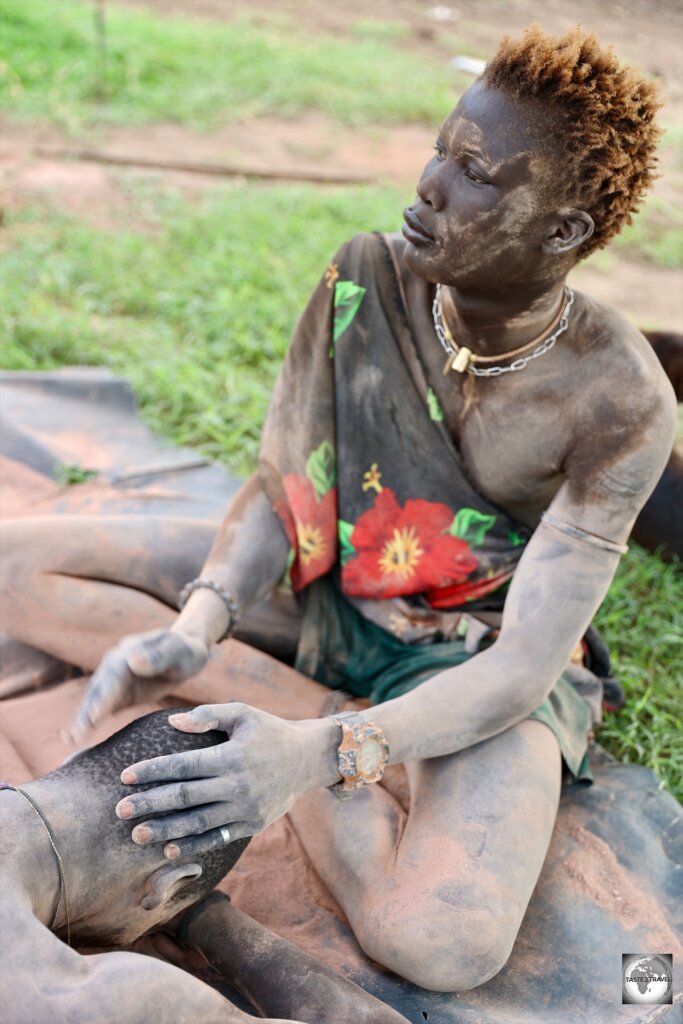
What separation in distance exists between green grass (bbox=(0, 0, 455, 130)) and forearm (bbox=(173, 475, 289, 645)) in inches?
183

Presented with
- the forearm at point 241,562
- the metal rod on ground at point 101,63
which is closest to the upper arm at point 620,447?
the forearm at point 241,562

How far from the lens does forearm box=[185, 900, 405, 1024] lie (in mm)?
1984

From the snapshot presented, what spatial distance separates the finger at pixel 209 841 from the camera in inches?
73.2

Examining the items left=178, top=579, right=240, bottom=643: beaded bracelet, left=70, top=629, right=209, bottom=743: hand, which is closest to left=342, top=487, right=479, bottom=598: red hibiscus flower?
left=178, top=579, right=240, bottom=643: beaded bracelet

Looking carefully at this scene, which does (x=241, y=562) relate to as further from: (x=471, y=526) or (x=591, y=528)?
(x=591, y=528)

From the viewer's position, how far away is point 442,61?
846cm

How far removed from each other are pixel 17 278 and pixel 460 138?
125 inches

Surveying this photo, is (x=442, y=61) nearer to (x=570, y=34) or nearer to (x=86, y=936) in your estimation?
(x=570, y=34)

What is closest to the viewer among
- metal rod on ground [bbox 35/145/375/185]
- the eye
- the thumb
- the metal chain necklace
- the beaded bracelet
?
the thumb

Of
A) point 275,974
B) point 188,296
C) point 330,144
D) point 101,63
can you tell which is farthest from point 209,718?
point 101,63

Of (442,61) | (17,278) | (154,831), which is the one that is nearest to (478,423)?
(154,831)

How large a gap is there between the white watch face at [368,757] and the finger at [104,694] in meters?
0.48

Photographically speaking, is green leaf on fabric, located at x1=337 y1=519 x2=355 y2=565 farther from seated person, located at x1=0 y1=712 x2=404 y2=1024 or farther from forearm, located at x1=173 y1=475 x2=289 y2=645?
seated person, located at x1=0 y1=712 x2=404 y2=1024

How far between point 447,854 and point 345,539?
0.80m
